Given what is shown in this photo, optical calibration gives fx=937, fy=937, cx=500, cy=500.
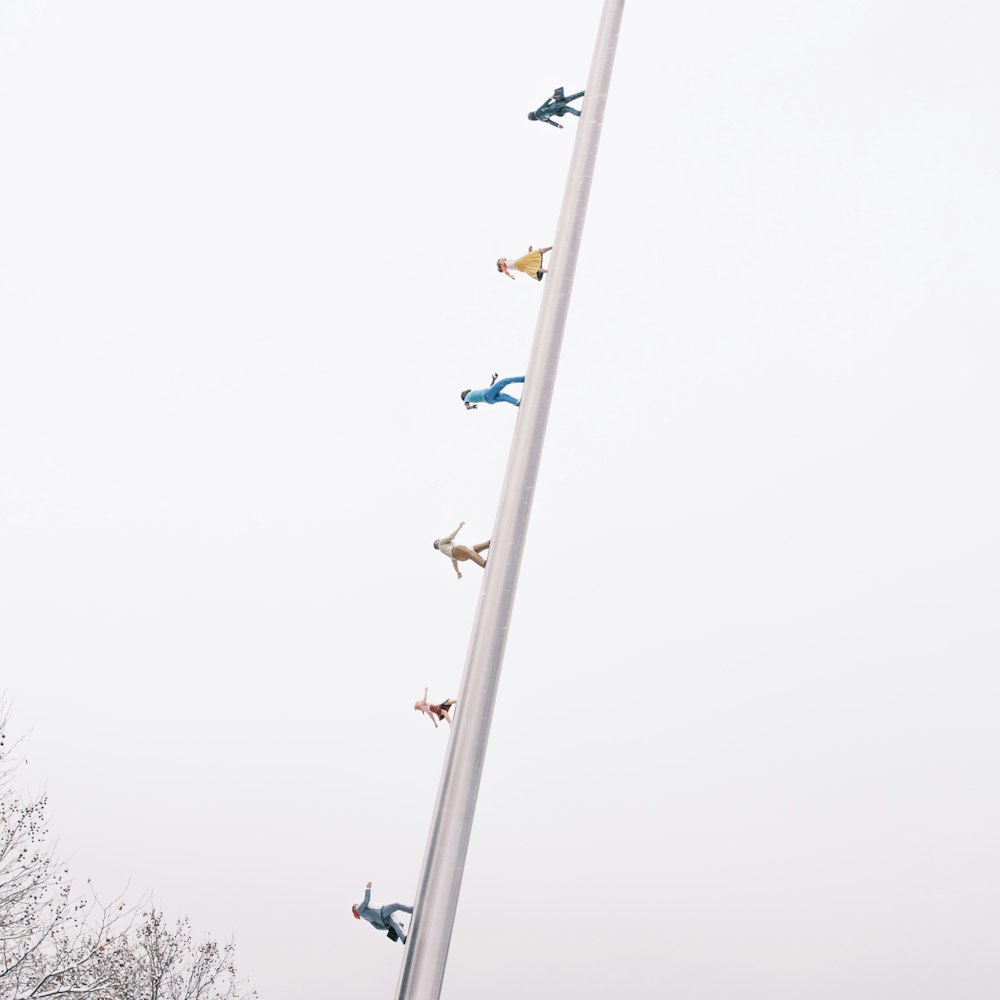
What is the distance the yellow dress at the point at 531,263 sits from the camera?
3.97 meters

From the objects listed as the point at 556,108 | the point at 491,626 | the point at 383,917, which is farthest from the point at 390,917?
the point at 556,108

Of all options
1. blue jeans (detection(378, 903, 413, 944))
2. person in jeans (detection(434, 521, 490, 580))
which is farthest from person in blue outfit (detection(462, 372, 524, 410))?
blue jeans (detection(378, 903, 413, 944))

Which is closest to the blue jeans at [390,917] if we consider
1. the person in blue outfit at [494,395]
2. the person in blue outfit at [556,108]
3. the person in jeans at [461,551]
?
the person in jeans at [461,551]

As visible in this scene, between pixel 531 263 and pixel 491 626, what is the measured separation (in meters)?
1.77

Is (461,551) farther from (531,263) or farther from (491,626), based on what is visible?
(531,263)

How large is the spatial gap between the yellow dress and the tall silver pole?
233mm

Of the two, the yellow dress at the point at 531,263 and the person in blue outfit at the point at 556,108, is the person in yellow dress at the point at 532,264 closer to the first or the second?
the yellow dress at the point at 531,263

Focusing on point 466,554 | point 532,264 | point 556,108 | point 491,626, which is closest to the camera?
point 491,626

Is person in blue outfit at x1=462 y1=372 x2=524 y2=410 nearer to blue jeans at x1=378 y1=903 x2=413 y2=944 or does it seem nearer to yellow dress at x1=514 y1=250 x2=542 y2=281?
yellow dress at x1=514 y1=250 x2=542 y2=281

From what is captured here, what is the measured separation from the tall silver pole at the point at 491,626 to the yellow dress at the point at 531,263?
0.23 metres

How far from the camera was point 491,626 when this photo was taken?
9.62ft

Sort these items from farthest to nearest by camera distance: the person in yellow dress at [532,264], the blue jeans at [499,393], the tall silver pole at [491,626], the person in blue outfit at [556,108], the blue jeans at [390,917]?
1. the person in blue outfit at [556,108]
2. the person in yellow dress at [532,264]
3. the blue jeans at [499,393]
4. the blue jeans at [390,917]
5. the tall silver pole at [491,626]

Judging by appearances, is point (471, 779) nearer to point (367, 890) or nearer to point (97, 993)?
point (367, 890)

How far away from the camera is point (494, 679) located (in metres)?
2.87
